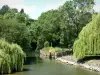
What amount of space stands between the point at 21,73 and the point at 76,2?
30.2 metres

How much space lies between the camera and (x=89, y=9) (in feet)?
199

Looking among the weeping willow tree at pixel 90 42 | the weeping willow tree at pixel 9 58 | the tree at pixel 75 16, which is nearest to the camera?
the weeping willow tree at pixel 9 58

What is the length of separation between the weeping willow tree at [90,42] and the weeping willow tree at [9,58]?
11.2 metres

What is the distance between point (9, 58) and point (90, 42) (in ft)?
46.4

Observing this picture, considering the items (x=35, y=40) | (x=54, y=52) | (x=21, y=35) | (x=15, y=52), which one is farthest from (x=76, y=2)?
(x=15, y=52)

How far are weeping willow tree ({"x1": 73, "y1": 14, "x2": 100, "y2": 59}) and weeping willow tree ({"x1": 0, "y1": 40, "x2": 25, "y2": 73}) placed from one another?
1120 cm

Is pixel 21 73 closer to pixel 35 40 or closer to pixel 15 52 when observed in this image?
pixel 15 52

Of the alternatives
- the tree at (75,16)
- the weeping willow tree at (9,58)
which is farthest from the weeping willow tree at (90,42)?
the tree at (75,16)

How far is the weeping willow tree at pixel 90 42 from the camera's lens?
140 ft

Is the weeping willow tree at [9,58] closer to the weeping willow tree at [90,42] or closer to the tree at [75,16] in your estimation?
the weeping willow tree at [90,42]

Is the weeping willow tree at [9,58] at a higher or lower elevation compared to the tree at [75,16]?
lower

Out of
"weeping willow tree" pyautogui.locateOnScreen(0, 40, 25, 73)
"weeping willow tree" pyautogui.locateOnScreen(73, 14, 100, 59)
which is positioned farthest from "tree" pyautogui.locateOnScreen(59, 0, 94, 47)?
"weeping willow tree" pyautogui.locateOnScreen(0, 40, 25, 73)

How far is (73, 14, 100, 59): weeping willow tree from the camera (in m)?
42.7

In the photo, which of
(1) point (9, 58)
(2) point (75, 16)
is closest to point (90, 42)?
(1) point (9, 58)
